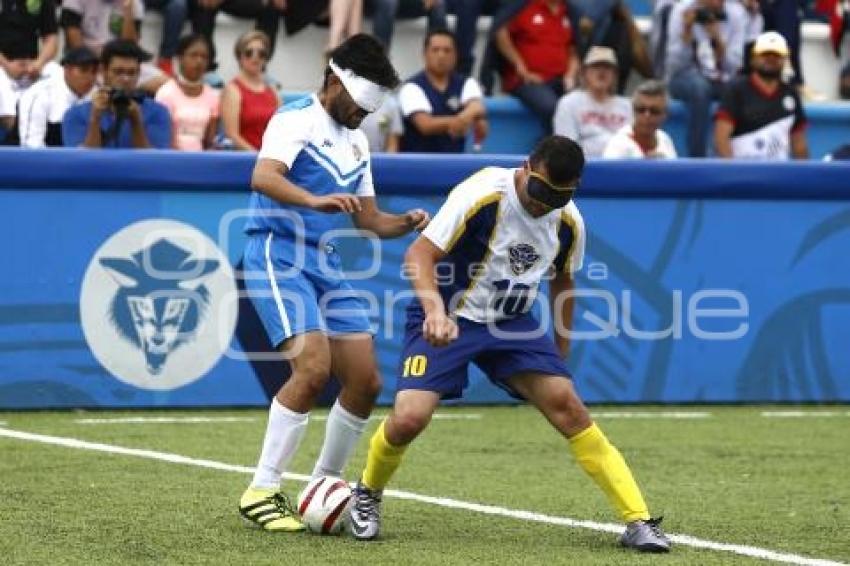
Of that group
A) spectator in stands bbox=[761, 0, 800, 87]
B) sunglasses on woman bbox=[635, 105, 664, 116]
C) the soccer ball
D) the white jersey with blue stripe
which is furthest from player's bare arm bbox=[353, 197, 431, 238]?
spectator in stands bbox=[761, 0, 800, 87]

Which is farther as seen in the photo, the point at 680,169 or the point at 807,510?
the point at 680,169

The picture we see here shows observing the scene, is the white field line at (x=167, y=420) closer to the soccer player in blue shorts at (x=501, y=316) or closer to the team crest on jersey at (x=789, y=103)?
the soccer player in blue shorts at (x=501, y=316)

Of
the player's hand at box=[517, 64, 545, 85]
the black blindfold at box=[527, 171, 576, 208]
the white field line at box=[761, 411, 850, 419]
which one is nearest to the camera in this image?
the black blindfold at box=[527, 171, 576, 208]

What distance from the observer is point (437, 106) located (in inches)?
563

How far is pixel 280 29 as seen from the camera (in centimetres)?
1611

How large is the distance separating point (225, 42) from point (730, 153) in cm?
399

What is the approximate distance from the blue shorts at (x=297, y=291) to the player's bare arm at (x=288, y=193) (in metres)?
0.31

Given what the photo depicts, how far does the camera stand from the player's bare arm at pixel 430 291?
717 cm

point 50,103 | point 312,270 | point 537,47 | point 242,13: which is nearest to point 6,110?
Answer: point 50,103

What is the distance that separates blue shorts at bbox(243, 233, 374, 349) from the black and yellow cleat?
1.93 ft

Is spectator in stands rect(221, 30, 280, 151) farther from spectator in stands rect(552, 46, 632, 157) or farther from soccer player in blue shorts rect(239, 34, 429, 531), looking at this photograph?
soccer player in blue shorts rect(239, 34, 429, 531)

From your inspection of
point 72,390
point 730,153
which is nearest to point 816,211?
point 730,153

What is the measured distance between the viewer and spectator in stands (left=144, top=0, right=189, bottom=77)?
15.1 meters

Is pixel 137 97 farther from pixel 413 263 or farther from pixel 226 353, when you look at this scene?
pixel 413 263
